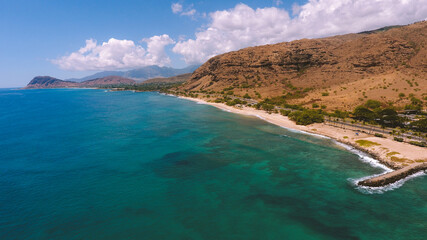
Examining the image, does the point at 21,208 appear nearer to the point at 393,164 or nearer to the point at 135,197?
the point at 135,197

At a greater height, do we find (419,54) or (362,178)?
(419,54)

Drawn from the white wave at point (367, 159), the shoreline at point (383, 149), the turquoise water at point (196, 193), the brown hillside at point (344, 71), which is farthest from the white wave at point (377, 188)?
the brown hillside at point (344, 71)

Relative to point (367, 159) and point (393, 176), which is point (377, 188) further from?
point (367, 159)

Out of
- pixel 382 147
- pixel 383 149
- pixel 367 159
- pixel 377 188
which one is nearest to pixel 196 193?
pixel 377 188

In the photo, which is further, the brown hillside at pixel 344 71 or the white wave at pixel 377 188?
the brown hillside at pixel 344 71

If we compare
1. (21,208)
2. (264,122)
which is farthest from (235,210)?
(264,122)

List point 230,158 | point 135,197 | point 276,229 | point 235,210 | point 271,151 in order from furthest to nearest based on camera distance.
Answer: point 271,151
point 230,158
point 135,197
point 235,210
point 276,229

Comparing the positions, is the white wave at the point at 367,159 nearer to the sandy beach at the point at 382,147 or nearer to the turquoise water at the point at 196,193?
the sandy beach at the point at 382,147
